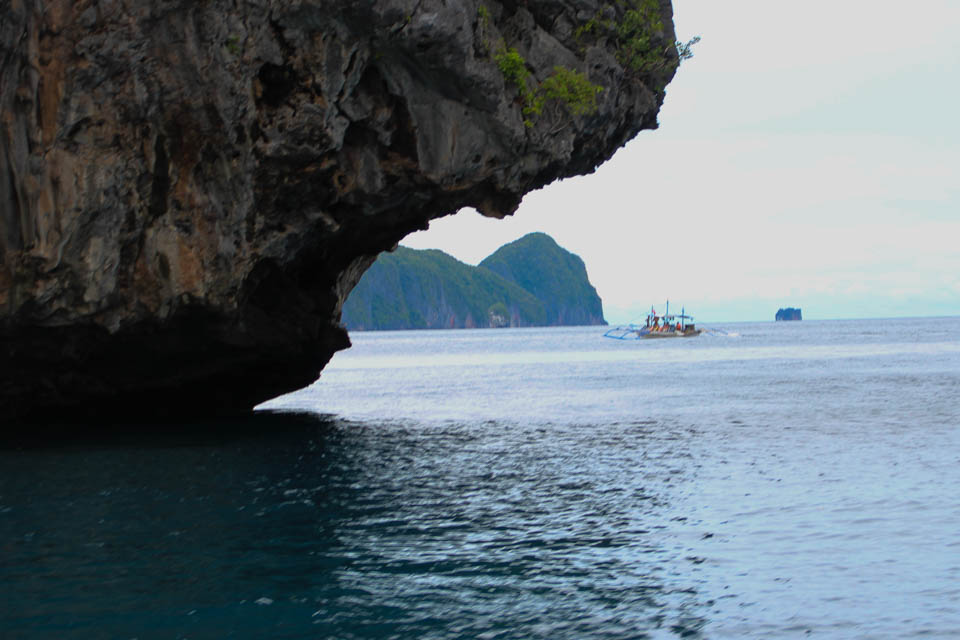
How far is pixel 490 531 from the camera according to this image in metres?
13.3

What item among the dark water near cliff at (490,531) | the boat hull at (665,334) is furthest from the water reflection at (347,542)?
the boat hull at (665,334)

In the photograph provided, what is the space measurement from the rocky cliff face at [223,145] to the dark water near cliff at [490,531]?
3.11 meters

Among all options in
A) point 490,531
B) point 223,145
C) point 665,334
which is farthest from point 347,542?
point 665,334

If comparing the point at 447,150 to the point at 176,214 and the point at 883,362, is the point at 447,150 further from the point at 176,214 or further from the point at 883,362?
the point at 883,362

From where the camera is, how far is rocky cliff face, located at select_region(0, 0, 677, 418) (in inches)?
716

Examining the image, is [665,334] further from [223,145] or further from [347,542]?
[347,542]

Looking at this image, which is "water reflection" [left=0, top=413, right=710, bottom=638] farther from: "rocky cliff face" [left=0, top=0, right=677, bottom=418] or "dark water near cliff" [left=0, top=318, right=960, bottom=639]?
"rocky cliff face" [left=0, top=0, right=677, bottom=418]

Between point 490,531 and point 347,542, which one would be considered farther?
point 490,531

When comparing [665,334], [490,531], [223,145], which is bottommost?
[490,531]

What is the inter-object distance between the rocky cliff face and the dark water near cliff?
3112 mm

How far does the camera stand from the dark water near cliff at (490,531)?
381 inches

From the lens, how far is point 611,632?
30.1ft

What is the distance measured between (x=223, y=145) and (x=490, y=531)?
10632 millimetres

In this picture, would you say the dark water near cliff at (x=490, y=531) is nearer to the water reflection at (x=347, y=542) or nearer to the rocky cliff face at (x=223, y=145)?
the water reflection at (x=347, y=542)
